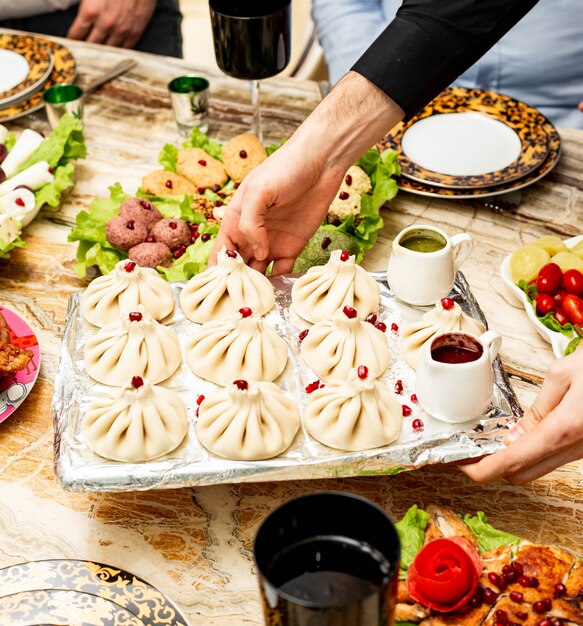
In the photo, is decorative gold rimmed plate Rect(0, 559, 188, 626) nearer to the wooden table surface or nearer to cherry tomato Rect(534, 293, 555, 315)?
the wooden table surface

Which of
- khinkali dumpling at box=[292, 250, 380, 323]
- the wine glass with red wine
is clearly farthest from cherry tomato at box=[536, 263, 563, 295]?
the wine glass with red wine

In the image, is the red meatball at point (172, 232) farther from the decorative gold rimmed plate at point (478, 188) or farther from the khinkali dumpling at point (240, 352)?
the decorative gold rimmed plate at point (478, 188)

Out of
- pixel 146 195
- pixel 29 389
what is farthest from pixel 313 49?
pixel 29 389

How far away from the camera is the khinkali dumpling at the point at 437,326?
1.73 meters

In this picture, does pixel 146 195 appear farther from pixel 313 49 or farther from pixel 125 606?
pixel 313 49

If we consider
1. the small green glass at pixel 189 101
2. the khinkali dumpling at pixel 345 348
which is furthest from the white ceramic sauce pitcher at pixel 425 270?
the small green glass at pixel 189 101

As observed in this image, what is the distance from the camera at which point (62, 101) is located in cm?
279

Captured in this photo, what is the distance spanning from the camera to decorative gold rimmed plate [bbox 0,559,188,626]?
1.37 m

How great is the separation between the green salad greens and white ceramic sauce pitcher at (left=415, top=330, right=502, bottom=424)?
26.6 inches

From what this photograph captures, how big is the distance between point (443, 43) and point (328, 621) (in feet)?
5.21

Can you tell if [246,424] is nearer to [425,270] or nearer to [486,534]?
[486,534]

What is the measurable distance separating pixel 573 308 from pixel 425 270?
0.42 metres

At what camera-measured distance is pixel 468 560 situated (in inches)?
53.8

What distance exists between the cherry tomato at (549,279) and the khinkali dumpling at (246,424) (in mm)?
861
